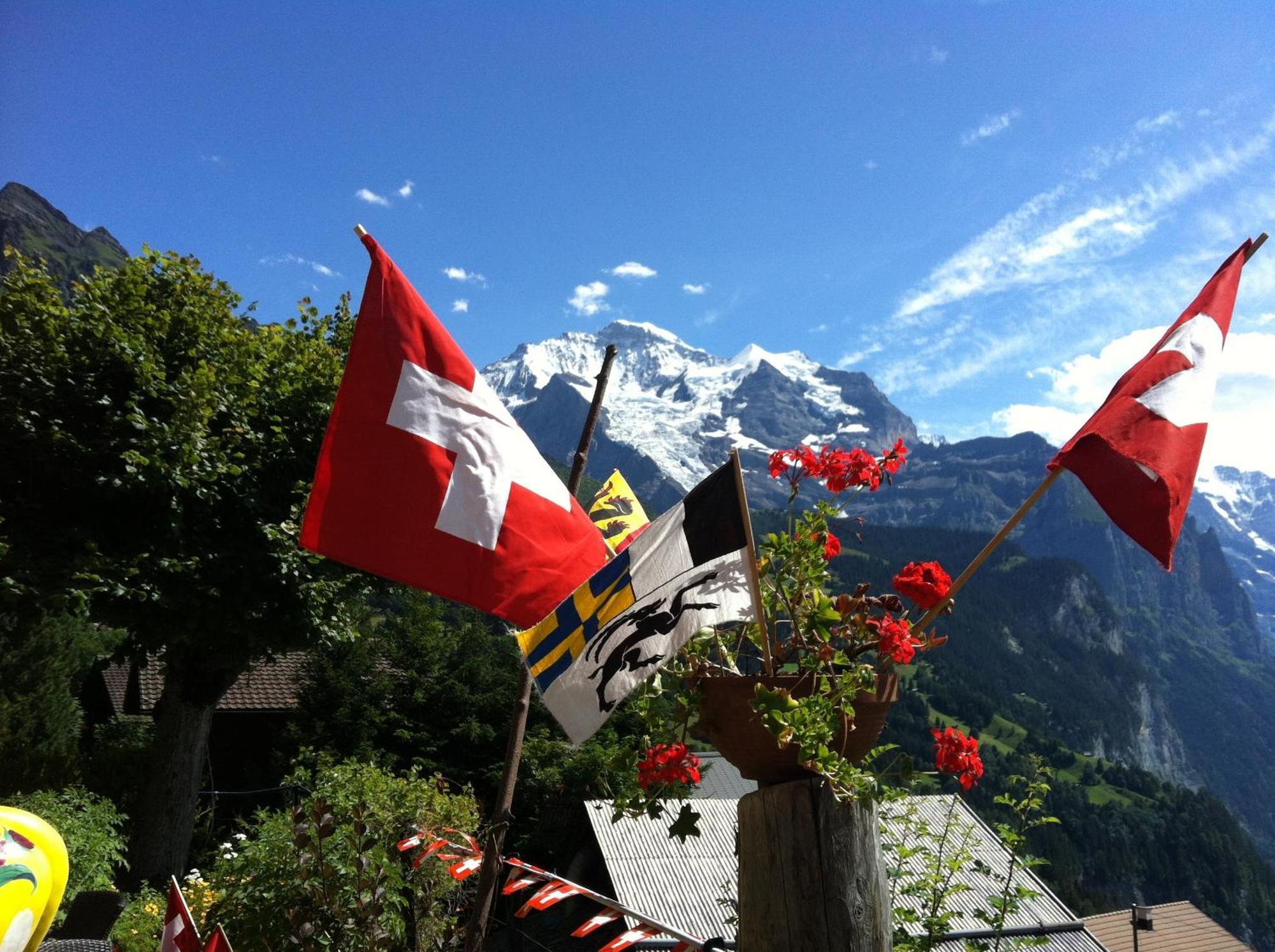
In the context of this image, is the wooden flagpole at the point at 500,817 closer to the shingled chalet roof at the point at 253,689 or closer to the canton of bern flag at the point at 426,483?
the canton of bern flag at the point at 426,483

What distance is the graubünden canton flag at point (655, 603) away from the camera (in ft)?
9.34

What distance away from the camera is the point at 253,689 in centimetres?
2598

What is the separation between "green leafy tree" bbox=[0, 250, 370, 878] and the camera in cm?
1032

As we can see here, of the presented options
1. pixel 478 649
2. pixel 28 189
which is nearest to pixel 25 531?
pixel 478 649

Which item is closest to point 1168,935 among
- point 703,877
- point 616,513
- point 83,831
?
point 703,877

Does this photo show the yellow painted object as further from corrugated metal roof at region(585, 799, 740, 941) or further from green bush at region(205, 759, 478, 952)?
corrugated metal roof at region(585, 799, 740, 941)

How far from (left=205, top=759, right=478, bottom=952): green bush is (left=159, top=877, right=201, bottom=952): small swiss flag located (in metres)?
1.32

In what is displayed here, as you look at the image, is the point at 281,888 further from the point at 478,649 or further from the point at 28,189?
the point at 28,189

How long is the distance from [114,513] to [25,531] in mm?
970

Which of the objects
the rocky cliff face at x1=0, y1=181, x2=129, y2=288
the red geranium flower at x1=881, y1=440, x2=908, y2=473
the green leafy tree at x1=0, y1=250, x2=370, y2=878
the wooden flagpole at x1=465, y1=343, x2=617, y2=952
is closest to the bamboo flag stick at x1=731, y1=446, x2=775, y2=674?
the red geranium flower at x1=881, y1=440, x2=908, y2=473

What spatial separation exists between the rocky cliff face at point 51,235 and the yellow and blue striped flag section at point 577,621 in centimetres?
17094

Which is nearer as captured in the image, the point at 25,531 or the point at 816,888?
the point at 816,888

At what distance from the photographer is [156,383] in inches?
426

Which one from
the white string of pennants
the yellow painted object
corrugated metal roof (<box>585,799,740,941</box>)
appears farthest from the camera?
corrugated metal roof (<box>585,799,740,941</box>)
